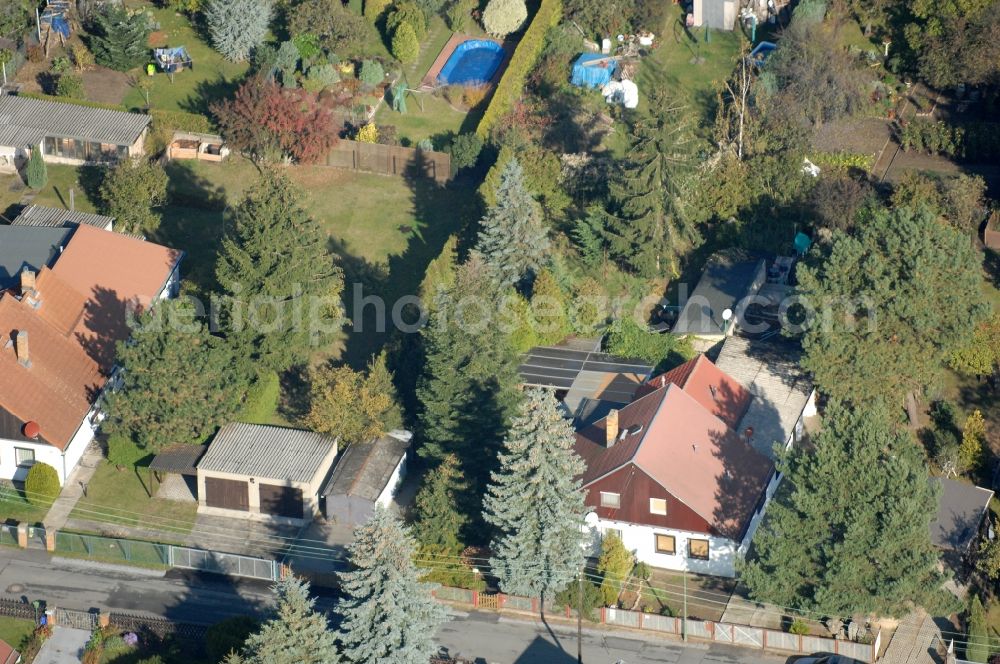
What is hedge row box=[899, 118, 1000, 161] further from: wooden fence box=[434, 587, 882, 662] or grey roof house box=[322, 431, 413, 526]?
grey roof house box=[322, 431, 413, 526]

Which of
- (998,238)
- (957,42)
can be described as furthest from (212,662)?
(957,42)

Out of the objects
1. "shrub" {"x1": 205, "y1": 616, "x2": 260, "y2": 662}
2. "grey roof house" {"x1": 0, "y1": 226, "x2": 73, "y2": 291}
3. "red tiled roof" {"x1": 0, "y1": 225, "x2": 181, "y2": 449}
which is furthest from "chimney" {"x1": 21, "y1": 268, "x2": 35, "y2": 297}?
"shrub" {"x1": 205, "y1": 616, "x2": 260, "y2": 662}

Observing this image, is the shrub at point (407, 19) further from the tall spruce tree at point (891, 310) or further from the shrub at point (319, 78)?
the tall spruce tree at point (891, 310)

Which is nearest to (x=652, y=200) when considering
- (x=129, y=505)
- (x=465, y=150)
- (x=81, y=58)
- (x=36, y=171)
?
(x=465, y=150)

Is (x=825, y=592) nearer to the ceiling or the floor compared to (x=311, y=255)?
nearer to the floor

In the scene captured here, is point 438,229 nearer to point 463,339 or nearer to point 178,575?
point 463,339

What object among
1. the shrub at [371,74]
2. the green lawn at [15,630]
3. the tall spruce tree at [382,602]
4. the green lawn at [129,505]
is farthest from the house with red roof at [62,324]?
the shrub at [371,74]
